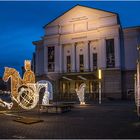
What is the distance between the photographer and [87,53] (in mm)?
54812

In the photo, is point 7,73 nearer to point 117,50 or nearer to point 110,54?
point 117,50

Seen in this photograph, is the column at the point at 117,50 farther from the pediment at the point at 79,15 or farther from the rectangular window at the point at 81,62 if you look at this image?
the rectangular window at the point at 81,62

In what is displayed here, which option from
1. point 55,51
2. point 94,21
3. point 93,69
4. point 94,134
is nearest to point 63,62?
point 55,51

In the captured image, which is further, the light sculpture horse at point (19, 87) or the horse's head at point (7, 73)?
the light sculpture horse at point (19, 87)

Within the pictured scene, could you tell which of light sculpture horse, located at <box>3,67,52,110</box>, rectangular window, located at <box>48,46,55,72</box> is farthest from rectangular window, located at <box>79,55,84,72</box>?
light sculpture horse, located at <box>3,67,52,110</box>

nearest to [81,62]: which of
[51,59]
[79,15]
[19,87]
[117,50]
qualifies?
[51,59]

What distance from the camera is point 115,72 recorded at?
168ft

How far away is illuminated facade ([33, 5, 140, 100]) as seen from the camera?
5178 centimetres

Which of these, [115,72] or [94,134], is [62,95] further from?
[94,134]

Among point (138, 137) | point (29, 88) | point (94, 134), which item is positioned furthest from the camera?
point (29, 88)

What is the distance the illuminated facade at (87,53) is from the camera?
51.8 metres

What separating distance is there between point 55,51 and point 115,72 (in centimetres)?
1428

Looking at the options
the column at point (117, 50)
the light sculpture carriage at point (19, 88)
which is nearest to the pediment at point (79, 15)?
the column at point (117, 50)

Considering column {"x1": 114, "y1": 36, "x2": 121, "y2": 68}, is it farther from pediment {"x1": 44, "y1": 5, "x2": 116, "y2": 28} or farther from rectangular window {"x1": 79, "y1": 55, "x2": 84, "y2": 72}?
rectangular window {"x1": 79, "y1": 55, "x2": 84, "y2": 72}
